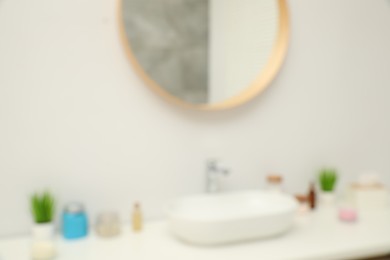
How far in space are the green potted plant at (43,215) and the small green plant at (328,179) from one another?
1.10 m

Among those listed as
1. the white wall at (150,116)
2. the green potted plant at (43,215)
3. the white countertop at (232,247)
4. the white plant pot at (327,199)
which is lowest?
the white countertop at (232,247)

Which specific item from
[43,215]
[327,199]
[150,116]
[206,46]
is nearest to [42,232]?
[43,215]

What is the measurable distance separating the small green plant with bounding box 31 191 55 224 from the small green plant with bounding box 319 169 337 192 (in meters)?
1.10

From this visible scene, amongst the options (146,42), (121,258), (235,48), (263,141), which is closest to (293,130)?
(263,141)

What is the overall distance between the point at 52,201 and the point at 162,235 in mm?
386

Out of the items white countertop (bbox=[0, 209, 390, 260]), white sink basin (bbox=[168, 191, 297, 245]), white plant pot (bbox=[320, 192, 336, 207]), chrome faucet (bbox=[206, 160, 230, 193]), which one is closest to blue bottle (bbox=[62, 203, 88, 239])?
white countertop (bbox=[0, 209, 390, 260])

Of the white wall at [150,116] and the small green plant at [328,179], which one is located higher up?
the white wall at [150,116]

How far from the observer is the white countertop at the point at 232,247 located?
1245mm

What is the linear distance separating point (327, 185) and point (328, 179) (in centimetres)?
3

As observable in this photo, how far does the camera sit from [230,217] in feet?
4.22

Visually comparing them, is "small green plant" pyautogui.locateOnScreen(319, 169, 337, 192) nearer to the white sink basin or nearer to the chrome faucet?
the white sink basin

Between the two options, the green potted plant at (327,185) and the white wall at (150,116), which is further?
the green potted plant at (327,185)

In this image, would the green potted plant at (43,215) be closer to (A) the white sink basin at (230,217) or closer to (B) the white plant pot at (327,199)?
(A) the white sink basin at (230,217)

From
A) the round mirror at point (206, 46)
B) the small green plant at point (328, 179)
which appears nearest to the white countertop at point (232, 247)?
the small green plant at point (328, 179)
